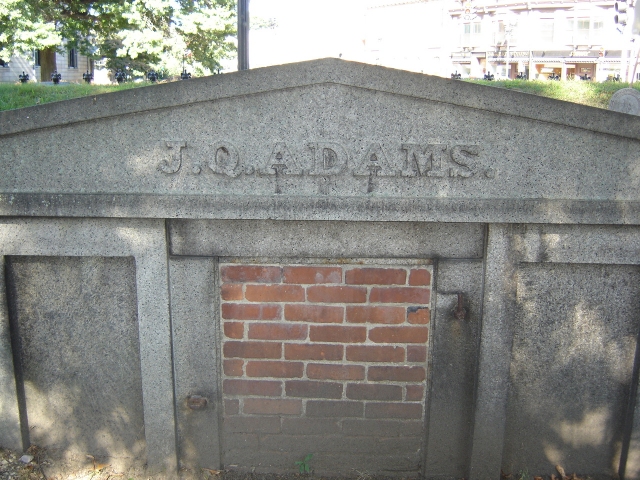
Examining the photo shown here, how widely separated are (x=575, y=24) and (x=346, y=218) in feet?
153

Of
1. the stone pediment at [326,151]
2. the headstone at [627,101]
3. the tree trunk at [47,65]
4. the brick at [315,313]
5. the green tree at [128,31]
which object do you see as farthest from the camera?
the tree trunk at [47,65]

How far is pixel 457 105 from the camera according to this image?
245cm

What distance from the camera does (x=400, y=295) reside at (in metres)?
2.69

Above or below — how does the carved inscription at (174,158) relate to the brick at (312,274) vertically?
above

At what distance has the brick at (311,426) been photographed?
2850 millimetres

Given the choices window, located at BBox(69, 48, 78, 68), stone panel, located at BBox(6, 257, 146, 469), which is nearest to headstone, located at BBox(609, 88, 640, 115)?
stone panel, located at BBox(6, 257, 146, 469)

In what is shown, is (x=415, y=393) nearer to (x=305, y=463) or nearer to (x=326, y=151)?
(x=305, y=463)

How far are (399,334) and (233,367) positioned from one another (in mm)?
843

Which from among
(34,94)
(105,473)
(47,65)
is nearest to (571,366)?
(105,473)

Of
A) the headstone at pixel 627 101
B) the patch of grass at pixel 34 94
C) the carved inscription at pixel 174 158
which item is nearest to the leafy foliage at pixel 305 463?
the carved inscription at pixel 174 158

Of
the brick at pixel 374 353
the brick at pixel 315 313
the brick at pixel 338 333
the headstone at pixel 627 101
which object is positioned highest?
the headstone at pixel 627 101

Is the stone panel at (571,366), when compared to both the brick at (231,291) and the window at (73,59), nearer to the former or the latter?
the brick at (231,291)

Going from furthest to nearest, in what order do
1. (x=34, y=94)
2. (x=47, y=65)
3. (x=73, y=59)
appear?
(x=73, y=59) → (x=47, y=65) → (x=34, y=94)

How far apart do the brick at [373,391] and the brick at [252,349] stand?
41 centimetres
